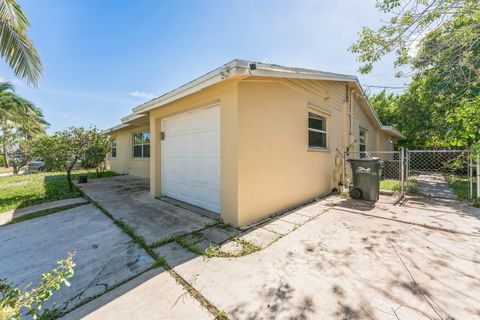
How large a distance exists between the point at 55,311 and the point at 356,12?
7.96 meters

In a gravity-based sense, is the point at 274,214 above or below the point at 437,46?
below

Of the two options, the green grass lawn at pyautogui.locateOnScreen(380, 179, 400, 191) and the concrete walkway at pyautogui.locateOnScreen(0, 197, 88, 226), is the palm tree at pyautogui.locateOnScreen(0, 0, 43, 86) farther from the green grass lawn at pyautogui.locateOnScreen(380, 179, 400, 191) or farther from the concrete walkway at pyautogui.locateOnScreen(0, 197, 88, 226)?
the green grass lawn at pyautogui.locateOnScreen(380, 179, 400, 191)

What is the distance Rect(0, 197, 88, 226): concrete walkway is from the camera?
4496 mm

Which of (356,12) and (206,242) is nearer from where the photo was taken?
(206,242)

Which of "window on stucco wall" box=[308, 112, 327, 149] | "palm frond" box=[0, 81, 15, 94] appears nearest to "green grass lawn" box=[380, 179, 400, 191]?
"window on stucco wall" box=[308, 112, 327, 149]

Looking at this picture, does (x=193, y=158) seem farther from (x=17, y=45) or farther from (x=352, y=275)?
(x=17, y=45)

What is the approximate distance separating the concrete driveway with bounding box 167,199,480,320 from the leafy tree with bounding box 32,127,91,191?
24.0 feet

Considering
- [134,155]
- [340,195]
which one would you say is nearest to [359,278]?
[340,195]

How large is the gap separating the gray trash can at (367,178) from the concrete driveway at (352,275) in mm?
1762

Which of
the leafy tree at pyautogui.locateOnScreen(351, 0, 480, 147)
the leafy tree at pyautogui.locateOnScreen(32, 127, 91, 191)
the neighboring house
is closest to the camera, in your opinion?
the neighboring house

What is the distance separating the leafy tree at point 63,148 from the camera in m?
6.73

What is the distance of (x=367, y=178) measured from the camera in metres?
5.34

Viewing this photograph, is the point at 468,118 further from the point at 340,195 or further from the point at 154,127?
the point at 154,127

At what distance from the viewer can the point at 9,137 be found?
50.0ft
